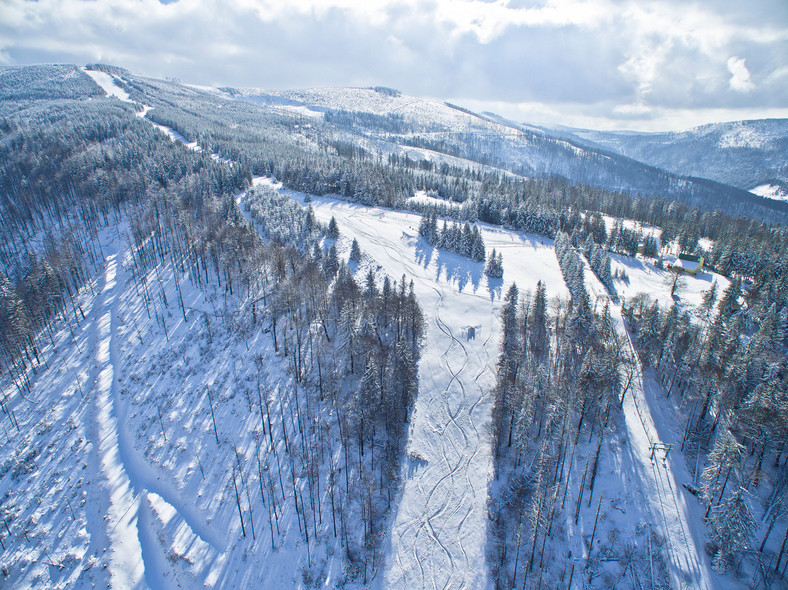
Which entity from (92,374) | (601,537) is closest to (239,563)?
(601,537)

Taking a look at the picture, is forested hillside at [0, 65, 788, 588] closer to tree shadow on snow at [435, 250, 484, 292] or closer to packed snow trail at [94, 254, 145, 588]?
packed snow trail at [94, 254, 145, 588]

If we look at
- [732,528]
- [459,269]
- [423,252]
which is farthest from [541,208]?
[732,528]

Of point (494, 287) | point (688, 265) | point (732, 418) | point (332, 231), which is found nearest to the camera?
point (732, 418)

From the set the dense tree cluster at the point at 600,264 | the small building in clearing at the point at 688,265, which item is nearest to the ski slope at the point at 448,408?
the dense tree cluster at the point at 600,264

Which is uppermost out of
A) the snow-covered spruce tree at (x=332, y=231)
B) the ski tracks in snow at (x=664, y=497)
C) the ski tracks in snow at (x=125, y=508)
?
the snow-covered spruce tree at (x=332, y=231)

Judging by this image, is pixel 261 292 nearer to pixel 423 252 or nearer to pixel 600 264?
pixel 423 252

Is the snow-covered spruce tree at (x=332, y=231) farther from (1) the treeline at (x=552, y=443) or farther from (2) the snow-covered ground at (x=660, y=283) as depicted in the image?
(2) the snow-covered ground at (x=660, y=283)

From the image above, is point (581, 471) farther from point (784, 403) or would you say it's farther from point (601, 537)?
point (784, 403)
